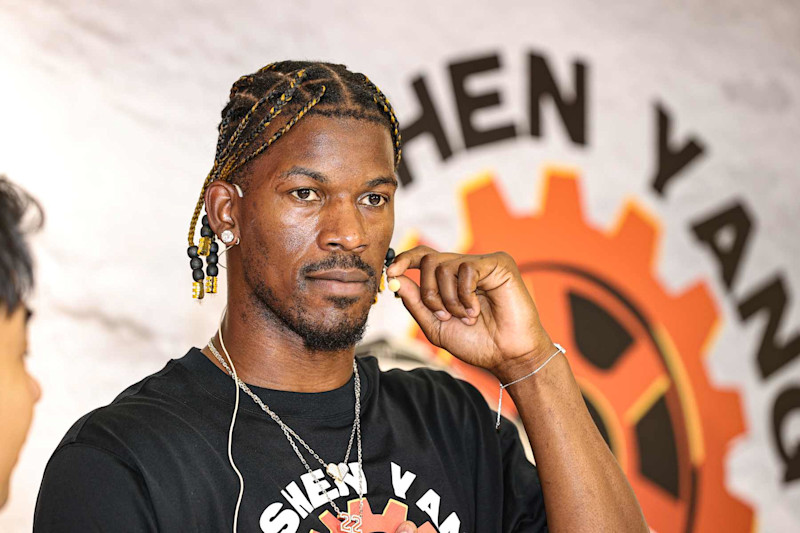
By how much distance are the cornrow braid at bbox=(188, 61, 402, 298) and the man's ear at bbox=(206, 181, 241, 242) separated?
17 mm

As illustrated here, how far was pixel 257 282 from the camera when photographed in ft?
4.45

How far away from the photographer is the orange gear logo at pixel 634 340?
272 centimetres

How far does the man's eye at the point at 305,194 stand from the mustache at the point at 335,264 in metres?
0.10

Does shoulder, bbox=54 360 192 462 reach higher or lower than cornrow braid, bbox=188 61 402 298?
lower

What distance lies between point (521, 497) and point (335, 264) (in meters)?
0.51

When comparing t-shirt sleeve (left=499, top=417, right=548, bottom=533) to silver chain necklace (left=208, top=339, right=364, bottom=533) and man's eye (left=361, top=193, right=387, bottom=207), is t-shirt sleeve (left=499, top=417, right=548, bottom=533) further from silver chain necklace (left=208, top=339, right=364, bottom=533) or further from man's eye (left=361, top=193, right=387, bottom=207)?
man's eye (left=361, top=193, right=387, bottom=207)

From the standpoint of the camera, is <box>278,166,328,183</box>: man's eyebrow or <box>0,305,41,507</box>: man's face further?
<box>278,166,328,183</box>: man's eyebrow

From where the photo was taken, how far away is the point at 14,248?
0.66 metres

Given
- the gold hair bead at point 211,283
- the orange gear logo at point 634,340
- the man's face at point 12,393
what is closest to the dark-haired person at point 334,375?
the gold hair bead at point 211,283

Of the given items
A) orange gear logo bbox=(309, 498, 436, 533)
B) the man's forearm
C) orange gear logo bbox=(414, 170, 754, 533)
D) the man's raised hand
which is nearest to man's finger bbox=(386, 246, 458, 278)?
the man's raised hand

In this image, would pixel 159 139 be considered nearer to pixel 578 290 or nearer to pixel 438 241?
pixel 438 241

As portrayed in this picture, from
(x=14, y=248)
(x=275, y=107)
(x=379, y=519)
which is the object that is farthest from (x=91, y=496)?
(x=275, y=107)

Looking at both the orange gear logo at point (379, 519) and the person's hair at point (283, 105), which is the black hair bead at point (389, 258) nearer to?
the person's hair at point (283, 105)

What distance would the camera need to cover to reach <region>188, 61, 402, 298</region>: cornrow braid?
1354 millimetres
